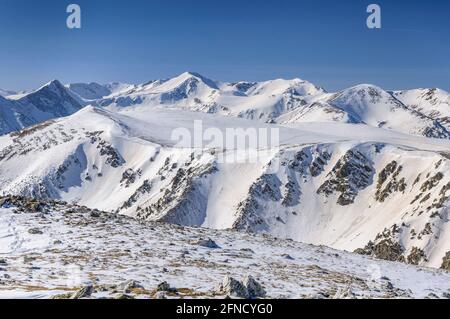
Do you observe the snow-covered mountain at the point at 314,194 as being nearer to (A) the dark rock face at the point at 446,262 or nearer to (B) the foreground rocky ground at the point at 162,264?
(A) the dark rock face at the point at 446,262

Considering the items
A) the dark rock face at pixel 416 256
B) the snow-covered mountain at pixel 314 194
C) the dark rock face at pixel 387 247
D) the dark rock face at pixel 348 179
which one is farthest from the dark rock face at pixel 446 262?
the dark rock face at pixel 348 179

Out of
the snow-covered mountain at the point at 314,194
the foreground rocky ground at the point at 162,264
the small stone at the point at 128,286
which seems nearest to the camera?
the small stone at the point at 128,286

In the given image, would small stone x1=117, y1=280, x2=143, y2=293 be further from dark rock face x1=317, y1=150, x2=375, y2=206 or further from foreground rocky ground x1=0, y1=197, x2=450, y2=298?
dark rock face x1=317, y1=150, x2=375, y2=206

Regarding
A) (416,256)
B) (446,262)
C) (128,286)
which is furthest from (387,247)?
(128,286)

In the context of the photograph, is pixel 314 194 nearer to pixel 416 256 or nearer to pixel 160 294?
pixel 416 256
